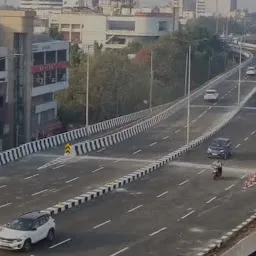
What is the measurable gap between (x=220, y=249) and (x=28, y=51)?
105 ft

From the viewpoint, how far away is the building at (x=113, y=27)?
123 m

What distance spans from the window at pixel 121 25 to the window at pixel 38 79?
6600 cm

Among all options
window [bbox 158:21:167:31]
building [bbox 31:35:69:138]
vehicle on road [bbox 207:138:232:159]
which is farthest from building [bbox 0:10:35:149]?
window [bbox 158:21:167:31]

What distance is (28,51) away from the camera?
5184 centimetres

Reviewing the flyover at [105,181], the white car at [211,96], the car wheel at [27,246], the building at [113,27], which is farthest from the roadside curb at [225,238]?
the building at [113,27]

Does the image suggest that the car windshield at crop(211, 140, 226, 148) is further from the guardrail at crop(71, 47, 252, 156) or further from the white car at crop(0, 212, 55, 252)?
the white car at crop(0, 212, 55, 252)

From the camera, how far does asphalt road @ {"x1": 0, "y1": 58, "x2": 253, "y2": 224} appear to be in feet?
99.9

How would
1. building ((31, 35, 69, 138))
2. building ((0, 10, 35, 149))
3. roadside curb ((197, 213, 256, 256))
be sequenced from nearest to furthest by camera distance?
1. roadside curb ((197, 213, 256, 256))
2. building ((0, 10, 35, 149))
3. building ((31, 35, 69, 138))

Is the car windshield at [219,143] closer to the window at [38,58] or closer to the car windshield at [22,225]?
the window at [38,58]

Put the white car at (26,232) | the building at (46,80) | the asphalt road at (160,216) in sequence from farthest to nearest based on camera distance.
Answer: the building at (46,80), the asphalt road at (160,216), the white car at (26,232)

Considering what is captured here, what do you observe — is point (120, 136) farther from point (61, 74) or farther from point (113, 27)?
point (113, 27)

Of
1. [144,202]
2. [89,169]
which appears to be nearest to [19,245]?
[144,202]

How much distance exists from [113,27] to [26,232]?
344 ft

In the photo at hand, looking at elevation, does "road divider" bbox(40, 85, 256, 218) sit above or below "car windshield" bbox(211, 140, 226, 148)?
below
